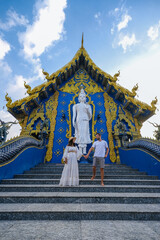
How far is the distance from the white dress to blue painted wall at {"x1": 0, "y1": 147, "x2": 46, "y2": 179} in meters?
1.95

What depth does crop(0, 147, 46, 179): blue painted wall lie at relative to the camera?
4307 millimetres

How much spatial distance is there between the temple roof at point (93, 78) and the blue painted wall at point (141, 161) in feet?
9.35

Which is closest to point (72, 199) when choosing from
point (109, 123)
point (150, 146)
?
point (150, 146)

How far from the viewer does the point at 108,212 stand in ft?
7.34

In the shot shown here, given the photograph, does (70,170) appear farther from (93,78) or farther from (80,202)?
(93,78)

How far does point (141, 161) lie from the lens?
18.3ft

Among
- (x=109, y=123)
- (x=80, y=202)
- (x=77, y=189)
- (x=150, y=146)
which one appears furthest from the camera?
(x=109, y=123)

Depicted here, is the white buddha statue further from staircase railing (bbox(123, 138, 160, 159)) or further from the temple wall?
staircase railing (bbox(123, 138, 160, 159))

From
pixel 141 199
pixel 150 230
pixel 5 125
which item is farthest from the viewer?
pixel 5 125

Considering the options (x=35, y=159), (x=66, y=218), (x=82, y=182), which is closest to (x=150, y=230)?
(x=66, y=218)

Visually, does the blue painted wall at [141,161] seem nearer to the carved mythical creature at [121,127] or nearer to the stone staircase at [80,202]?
the stone staircase at [80,202]

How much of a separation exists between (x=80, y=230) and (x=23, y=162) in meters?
4.16

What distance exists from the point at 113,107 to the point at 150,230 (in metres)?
7.78

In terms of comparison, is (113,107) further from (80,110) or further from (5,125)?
(5,125)
